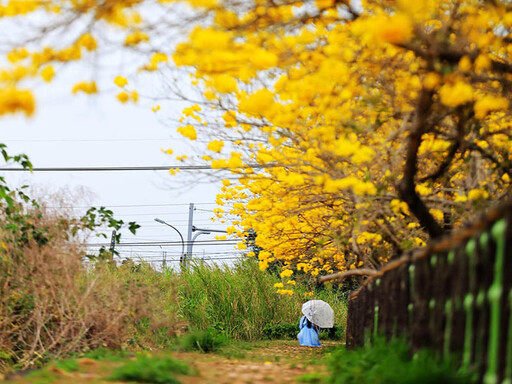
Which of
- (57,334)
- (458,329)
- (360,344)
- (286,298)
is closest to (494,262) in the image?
(458,329)

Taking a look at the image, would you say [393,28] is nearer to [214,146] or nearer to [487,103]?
[487,103]

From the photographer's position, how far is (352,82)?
5.30 meters

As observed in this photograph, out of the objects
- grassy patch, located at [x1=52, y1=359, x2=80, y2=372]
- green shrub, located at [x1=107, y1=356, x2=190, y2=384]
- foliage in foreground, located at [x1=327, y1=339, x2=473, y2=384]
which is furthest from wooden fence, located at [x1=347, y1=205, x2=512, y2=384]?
grassy patch, located at [x1=52, y1=359, x2=80, y2=372]

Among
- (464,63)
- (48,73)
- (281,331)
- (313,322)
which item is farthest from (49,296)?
(281,331)

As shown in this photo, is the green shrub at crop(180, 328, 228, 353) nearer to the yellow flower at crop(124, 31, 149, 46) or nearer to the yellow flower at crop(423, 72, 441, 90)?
the yellow flower at crop(124, 31, 149, 46)

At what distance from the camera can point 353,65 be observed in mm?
5449

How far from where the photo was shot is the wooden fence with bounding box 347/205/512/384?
3.08m

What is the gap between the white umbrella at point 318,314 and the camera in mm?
14273

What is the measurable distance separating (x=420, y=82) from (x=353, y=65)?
656mm

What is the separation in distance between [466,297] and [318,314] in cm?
1102

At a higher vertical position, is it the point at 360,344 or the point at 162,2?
the point at 162,2

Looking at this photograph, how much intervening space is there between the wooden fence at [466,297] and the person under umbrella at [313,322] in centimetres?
879

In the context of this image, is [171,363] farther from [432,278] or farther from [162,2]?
[162,2]

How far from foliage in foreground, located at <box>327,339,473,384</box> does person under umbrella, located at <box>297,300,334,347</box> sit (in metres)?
8.28
